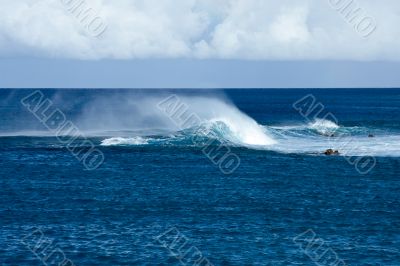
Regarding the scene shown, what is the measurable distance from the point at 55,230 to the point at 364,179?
29.6m

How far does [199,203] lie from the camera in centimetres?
4922

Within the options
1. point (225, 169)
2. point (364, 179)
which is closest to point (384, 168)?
point (364, 179)

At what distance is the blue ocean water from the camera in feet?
123

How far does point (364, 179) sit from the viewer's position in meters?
59.6

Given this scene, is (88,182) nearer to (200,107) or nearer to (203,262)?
(203,262)

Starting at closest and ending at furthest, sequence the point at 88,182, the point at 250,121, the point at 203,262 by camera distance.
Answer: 1. the point at 203,262
2. the point at 88,182
3. the point at 250,121

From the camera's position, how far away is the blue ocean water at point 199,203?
37.5 meters

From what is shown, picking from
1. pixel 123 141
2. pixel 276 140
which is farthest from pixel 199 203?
pixel 276 140

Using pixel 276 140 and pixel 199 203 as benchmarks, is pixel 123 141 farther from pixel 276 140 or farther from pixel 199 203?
pixel 199 203

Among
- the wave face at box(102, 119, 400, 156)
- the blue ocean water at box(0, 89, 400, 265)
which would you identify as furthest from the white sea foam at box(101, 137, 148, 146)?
the blue ocean water at box(0, 89, 400, 265)

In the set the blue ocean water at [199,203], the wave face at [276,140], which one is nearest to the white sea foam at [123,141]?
the wave face at [276,140]

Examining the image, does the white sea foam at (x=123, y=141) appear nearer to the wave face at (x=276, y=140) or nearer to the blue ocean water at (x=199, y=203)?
the wave face at (x=276, y=140)

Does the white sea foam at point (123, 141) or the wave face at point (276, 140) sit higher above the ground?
the wave face at point (276, 140)

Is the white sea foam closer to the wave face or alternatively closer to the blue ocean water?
the wave face
